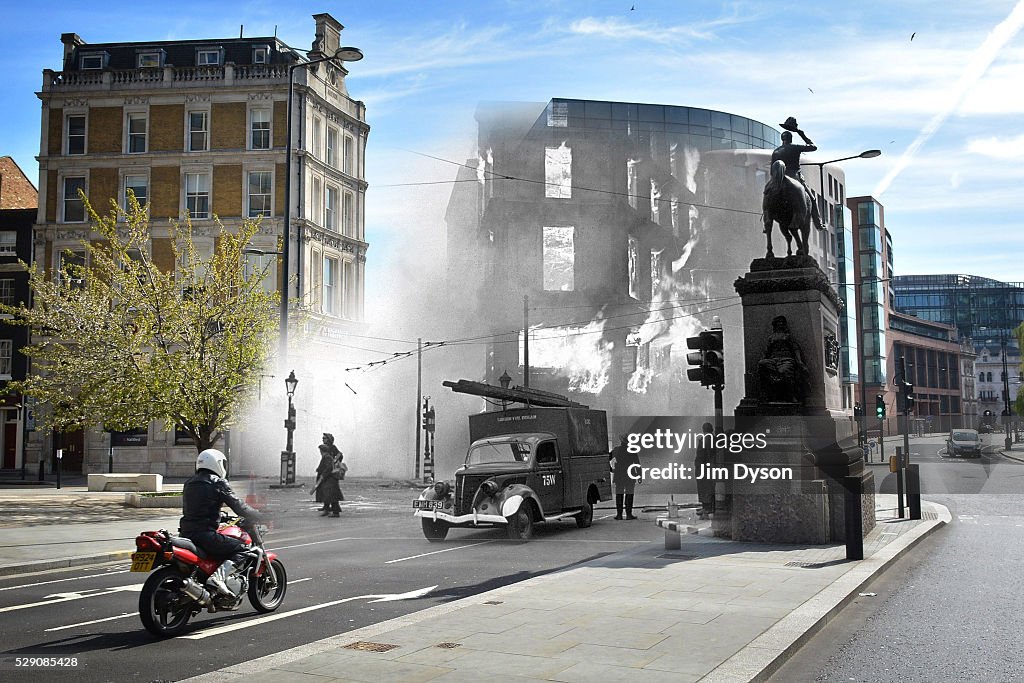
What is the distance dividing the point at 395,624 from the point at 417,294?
2064 inches

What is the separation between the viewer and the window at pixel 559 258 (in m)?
68.7

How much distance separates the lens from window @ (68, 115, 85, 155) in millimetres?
42906

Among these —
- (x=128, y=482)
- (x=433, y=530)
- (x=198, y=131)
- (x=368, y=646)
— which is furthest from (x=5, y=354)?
(x=368, y=646)

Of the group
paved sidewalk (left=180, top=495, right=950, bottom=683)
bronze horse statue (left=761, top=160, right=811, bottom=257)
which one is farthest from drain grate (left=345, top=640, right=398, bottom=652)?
bronze horse statue (left=761, top=160, right=811, bottom=257)

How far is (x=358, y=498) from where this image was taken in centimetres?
2759

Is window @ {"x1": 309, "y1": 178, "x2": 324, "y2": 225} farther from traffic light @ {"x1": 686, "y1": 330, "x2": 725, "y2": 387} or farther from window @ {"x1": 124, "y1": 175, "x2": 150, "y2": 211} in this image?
traffic light @ {"x1": 686, "y1": 330, "x2": 725, "y2": 387}

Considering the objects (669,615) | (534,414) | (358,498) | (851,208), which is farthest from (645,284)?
(669,615)

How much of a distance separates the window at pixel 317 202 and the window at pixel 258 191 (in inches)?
108

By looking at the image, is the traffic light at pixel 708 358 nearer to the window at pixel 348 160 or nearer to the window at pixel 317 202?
the window at pixel 317 202

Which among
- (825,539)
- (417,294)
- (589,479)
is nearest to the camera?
(825,539)

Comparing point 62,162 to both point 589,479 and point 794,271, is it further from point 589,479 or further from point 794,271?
point 794,271

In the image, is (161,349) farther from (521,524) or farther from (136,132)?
(136,132)

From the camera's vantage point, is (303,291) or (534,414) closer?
(534,414)

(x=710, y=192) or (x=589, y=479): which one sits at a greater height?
(x=710, y=192)
